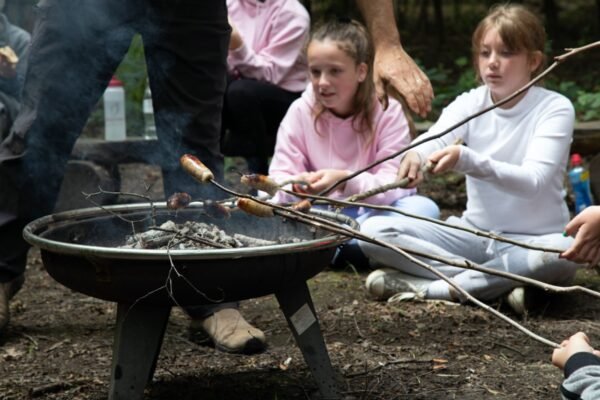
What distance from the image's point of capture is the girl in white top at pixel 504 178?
3.74 meters

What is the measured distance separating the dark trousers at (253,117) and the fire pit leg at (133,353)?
2698 millimetres

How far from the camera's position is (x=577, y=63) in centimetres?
964

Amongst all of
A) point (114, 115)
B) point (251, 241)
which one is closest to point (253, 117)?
point (114, 115)

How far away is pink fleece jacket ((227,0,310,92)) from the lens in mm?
5180

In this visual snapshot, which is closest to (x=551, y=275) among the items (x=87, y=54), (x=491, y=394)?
(x=491, y=394)

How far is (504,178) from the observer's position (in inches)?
145

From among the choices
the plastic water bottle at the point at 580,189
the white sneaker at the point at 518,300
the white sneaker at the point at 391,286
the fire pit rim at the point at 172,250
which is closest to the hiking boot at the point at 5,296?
the fire pit rim at the point at 172,250

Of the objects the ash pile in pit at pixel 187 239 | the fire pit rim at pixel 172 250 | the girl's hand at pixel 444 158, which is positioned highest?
the fire pit rim at pixel 172 250

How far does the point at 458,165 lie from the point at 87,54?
141 cm

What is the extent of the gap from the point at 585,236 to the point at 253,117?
9.27 feet

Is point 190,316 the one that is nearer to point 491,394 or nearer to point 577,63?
point 491,394

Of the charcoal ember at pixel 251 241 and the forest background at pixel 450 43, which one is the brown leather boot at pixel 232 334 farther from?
the forest background at pixel 450 43

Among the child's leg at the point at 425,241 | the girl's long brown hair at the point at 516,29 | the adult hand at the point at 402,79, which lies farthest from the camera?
the child's leg at the point at 425,241

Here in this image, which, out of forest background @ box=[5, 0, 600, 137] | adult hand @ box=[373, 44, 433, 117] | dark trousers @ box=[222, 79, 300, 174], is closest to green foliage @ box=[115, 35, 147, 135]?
forest background @ box=[5, 0, 600, 137]
